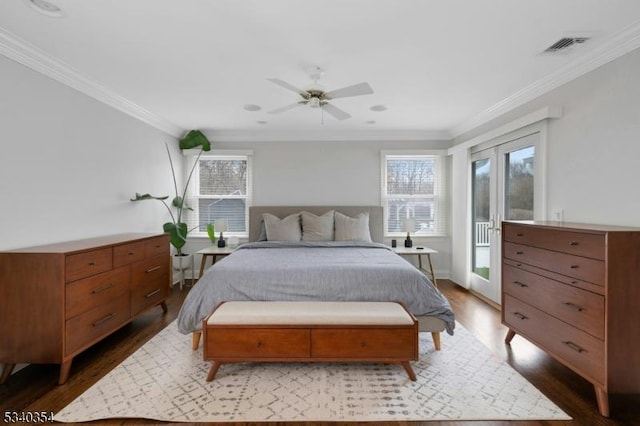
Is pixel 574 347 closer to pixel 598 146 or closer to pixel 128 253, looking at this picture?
pixel 598 146

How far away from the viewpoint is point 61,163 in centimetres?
264

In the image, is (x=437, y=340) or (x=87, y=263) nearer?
(x=87, y=263)

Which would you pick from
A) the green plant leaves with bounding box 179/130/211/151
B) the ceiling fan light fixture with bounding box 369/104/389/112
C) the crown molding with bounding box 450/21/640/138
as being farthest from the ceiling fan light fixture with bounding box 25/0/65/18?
the crown molding with bounding box 450/21/640/138

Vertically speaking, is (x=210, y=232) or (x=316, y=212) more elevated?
(x=316, y=212)

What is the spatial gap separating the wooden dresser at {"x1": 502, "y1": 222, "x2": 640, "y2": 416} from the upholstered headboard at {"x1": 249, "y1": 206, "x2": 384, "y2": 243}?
2461 mm

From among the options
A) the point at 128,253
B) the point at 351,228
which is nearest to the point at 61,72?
the point at 128,253

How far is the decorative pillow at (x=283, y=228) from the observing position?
4201 millimetres

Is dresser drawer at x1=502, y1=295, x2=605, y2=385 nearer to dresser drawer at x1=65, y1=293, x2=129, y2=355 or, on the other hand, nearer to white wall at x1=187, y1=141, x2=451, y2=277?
white wall at x1=187, y1=141, x2=451, y2=277

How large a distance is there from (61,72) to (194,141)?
191cm

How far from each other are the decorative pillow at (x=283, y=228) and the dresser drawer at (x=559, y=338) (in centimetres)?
256

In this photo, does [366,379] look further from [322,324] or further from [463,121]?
[463,121]

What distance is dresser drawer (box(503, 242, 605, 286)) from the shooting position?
1825mm

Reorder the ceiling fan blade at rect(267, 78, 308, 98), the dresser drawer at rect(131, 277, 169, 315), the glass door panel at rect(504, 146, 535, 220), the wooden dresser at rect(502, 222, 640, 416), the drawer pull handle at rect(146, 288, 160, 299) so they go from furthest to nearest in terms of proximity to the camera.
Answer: the glass door panel at rect(504, 146, 535, 220)
the drawer pull handle at rect(146, 288, 160, 299)
the dresser drawer at rect(131, 277, 169, 315)
the ceiling fan blade at rect(267, 78, 308, 98)
the wooden dresser at rect(502, 222, 640, 416)

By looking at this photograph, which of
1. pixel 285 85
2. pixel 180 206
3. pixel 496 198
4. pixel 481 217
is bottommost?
pixel 481 217
